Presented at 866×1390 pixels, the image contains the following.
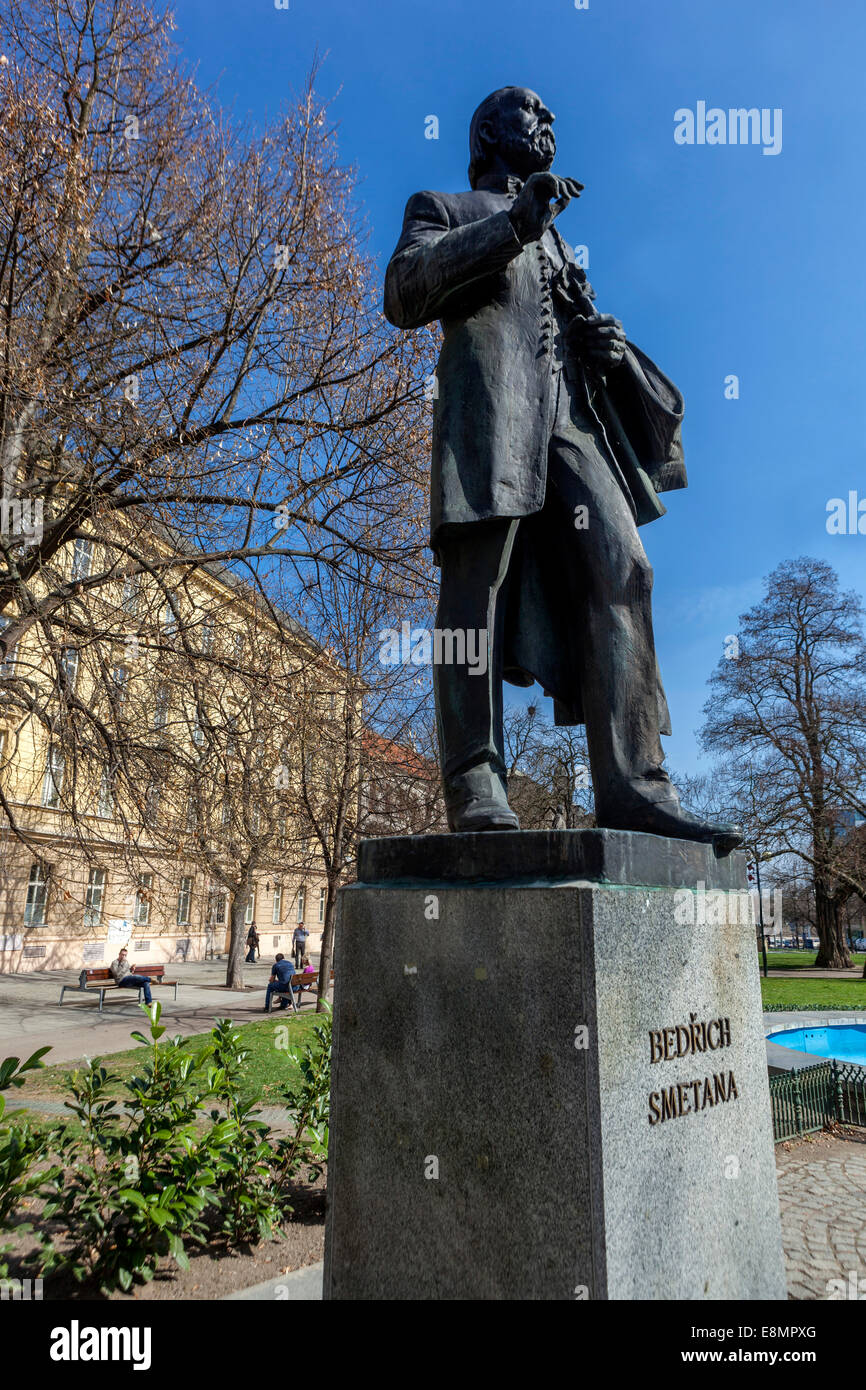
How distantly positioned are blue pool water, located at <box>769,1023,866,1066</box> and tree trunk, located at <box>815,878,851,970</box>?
1741 cm

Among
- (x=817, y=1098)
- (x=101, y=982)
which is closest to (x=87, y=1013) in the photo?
(x=101, y=982)

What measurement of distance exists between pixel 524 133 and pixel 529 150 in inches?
2.6

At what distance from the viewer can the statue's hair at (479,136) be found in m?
3.44

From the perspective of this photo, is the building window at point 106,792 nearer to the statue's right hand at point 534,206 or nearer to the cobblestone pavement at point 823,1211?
the cobblestone pavement at point 823,1211

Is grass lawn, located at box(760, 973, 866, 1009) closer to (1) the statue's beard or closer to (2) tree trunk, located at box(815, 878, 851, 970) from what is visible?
(2) tree trunk, located at box(815, 878, 851, 970)

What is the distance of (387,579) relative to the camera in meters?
11.2

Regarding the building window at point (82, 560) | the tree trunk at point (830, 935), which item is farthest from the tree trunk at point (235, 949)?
the tree trunk at point (830, 935)

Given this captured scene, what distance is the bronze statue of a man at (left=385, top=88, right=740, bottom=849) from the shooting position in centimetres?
286

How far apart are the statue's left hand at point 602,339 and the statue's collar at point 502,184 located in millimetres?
614

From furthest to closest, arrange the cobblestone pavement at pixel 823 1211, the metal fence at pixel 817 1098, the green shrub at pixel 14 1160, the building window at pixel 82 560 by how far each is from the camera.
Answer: the building window at pixel 82 560, the metal fence at pixel 817 1098, the cobblestone pavement at pixel 823 1211, the green shrub at pixel 14 1160

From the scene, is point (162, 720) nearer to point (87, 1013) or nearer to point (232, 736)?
point (232, 736)

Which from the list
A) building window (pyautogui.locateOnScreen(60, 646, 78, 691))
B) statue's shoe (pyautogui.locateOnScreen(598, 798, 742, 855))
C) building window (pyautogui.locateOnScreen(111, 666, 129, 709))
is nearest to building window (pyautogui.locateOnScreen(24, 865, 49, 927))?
building window (pyautogui.locateOnScreen(60, 646, 78, 691))
